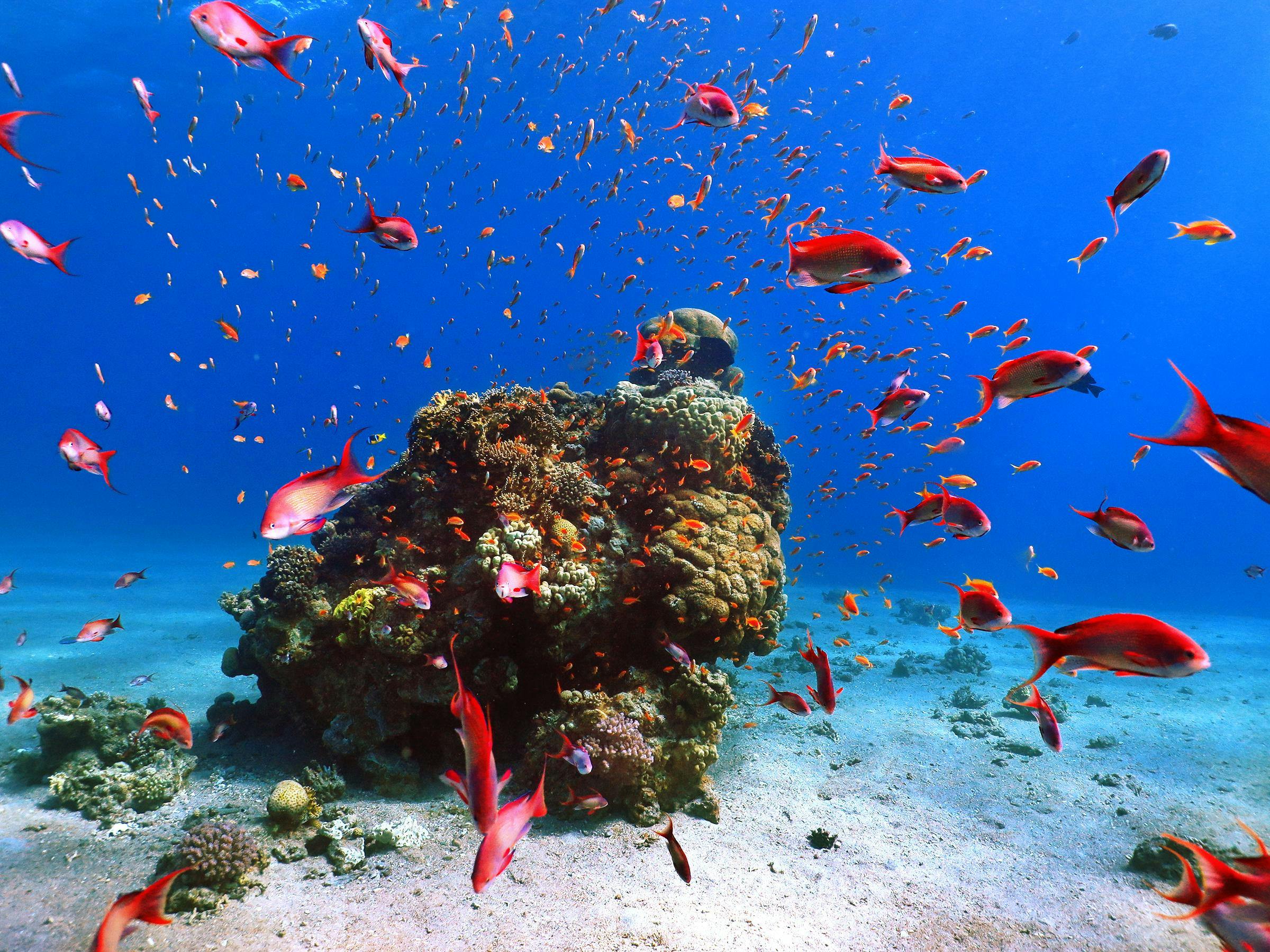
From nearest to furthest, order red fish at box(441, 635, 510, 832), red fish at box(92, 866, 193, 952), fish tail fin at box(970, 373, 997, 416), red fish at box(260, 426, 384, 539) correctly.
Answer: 1. red fish at box(441, 635, 510, 832)
2. red fish at box(92, 866, 193, 952)
3. red fish at box(260, 426, 384, 539)
4. fish tail fin at box(970, 373, 997, 416)

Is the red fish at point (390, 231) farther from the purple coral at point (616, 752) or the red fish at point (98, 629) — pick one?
the red fish at point (98, 629)

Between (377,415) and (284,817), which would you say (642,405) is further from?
(377,415)

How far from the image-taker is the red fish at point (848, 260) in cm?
300

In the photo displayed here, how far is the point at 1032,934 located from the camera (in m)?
3.93

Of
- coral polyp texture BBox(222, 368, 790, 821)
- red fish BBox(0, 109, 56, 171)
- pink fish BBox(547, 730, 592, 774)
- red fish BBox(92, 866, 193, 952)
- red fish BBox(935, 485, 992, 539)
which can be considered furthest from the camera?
coral polyp texture BBox(222, 368, 790, 821)

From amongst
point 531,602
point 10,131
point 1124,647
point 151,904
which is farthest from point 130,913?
point 10,131

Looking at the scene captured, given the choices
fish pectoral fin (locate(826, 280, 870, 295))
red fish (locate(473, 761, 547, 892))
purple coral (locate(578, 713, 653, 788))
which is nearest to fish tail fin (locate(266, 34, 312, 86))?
fish pectoral fin (locate(826, 280, 870, 295))

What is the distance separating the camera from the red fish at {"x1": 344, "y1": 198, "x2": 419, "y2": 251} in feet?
13.6

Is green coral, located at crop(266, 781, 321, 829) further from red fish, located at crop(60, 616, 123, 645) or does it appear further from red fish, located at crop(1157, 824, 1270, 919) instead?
red fish, located at crop(1157, 824, 1270, 919)

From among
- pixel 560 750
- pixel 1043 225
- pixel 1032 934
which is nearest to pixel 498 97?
pixel 560 750

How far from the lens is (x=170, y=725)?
15.0 ft

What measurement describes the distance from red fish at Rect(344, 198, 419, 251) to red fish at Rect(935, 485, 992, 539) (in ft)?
17.3

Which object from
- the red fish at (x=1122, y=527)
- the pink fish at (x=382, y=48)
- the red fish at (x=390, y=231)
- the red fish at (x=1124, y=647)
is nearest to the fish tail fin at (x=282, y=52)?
the red fish at (x=390, y=231)

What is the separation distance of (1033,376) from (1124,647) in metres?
1.96
